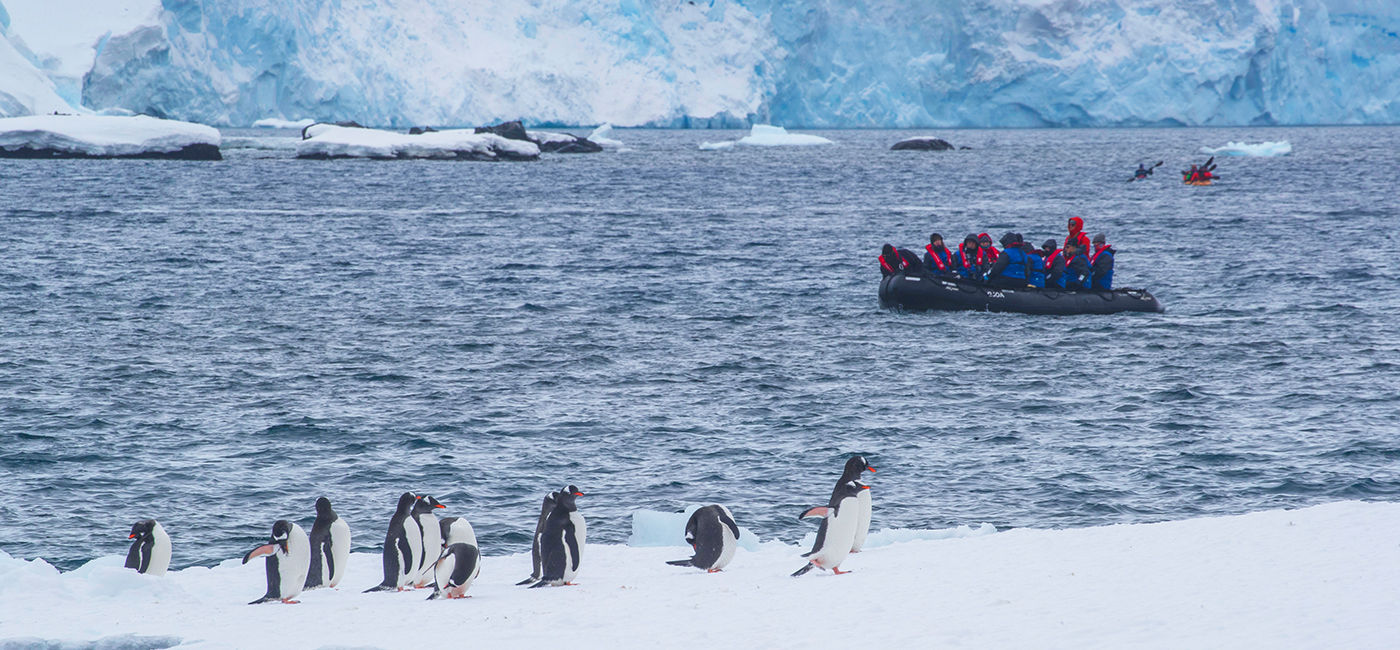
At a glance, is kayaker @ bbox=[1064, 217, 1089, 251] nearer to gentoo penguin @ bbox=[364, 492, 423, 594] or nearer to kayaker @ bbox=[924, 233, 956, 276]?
kayaker @ bbox=[924, 233, 956, 276]

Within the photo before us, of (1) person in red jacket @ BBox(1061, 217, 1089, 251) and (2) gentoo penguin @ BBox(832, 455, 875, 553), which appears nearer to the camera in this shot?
(2) gentoo penguin @ BBox(832, 455, 875, 553)

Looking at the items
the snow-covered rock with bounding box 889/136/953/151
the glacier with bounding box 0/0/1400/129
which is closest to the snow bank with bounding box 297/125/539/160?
the glacier with bounding box 0/0/1400/129

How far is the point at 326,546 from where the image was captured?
889 cm

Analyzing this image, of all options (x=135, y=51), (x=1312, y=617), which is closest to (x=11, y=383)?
(x=1312, y=617)

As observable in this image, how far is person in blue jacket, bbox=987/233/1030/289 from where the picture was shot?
21.5 metres

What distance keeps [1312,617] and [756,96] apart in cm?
10360

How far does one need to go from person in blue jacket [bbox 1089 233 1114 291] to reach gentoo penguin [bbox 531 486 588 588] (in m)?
14.7

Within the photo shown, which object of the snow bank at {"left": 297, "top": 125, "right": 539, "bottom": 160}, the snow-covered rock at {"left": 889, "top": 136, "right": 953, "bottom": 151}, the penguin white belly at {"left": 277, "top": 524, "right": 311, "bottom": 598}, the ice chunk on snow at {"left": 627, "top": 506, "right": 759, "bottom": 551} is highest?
the snow-covered rock at {"left": 889, "top": 136, "right": 953, "bottom": 151}

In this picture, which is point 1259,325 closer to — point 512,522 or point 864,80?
point 512,522

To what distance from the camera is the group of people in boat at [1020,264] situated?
70.7ft

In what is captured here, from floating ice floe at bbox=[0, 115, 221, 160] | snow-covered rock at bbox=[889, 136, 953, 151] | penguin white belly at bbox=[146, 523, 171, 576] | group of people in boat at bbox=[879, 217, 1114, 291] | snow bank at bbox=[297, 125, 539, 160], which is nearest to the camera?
penguin white belly at bbox=[146, 523, 171, 576]

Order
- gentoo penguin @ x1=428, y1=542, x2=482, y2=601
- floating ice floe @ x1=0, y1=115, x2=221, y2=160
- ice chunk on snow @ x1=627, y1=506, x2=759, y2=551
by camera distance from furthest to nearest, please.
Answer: floating ice floe @ x1=0, y1=115, x2=221, y2=160 < ice chunk on snow @ x1=627, y1=506, x2=759, y2=551 < gentoo penguin @ x1=428, y1=542, x2=482, y2=601

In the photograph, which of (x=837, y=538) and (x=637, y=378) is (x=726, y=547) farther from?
(x=637, y=378)

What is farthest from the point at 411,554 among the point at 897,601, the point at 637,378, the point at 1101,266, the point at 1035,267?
the point at 1101,266
